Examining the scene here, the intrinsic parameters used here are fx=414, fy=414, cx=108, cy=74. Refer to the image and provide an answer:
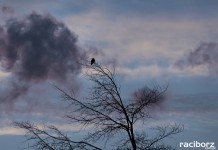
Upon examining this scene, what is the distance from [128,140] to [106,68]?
88.0 inches

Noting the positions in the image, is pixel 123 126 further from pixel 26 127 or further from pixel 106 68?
pixel 26 127

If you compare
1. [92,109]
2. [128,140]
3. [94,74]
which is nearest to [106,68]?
[94,74]

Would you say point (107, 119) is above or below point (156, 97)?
below

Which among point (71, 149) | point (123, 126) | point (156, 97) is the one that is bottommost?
point (71, 149)

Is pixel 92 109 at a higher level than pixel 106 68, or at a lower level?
lower

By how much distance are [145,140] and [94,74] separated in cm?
247

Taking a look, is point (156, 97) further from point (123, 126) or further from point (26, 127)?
point (26, 127)

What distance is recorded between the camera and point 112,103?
12.2m

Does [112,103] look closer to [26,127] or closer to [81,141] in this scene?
[81,141]

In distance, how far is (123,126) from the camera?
12.1 metres

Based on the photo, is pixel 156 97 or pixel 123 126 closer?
pixel 123 126

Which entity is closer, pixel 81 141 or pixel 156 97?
pixel 81 141

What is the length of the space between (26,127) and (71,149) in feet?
5.02

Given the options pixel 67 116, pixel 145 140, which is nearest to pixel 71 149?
pixel 67 116
